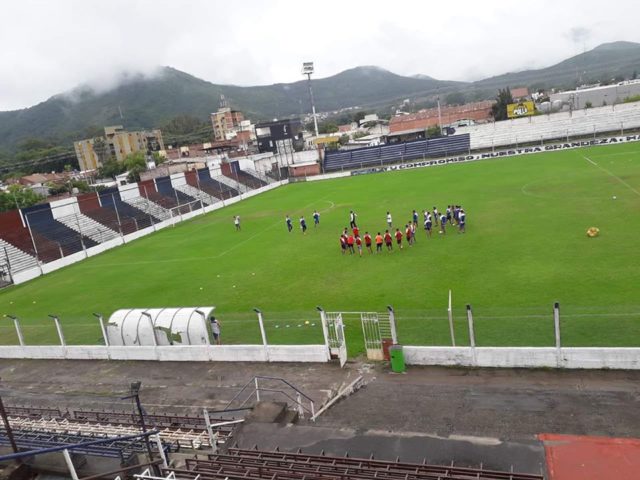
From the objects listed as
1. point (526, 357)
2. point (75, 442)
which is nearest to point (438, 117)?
point (526, 357)

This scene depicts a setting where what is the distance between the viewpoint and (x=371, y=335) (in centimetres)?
1452

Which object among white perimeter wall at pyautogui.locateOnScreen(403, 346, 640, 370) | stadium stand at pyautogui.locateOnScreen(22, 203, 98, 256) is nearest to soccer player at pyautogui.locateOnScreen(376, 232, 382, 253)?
white perimeter wall at pyautogui.locateOnScreen(403, 346, 640, 370)

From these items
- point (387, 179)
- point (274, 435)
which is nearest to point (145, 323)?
point (274, 435)

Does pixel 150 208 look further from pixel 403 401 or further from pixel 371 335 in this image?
pixel 403 401

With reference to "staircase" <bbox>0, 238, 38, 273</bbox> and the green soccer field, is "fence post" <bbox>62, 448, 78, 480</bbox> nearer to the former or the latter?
the green soccer field

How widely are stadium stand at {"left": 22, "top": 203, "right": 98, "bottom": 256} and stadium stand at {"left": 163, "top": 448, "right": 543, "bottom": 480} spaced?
31.9 metres

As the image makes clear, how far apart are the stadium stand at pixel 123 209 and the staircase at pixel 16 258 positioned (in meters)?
9.48

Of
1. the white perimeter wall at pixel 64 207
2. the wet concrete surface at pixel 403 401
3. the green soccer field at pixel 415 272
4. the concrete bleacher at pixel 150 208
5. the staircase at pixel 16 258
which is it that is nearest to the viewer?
the wet concrete surface at pixel 403 401

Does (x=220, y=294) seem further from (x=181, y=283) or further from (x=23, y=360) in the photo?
(x=23, y=360)

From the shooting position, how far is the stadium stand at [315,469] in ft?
22.6

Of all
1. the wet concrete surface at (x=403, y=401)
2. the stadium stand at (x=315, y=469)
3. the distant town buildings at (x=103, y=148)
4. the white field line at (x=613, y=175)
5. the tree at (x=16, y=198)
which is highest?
the distant town buildings at (x=103, y=148)

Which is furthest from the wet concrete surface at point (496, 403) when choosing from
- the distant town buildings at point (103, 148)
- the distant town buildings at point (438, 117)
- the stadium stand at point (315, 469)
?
the distant town buildings at point (103, 148)

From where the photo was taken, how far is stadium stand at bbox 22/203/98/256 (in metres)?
36.3

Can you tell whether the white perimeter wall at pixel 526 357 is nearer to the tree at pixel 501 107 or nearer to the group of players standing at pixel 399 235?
the group of players standing at pixel 399 235
